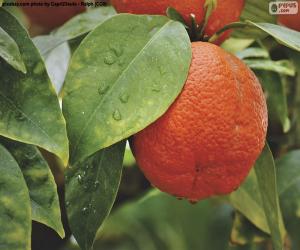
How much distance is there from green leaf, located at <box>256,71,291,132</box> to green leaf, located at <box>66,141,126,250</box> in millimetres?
341

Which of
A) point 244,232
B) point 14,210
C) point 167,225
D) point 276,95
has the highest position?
point 14,210

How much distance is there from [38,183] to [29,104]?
0.26 ft

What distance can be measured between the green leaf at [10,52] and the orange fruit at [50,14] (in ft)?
1.27

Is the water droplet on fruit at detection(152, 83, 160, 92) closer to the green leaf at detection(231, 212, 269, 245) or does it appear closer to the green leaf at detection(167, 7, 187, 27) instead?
the green leaf at detection(167, 7, 187, 27)

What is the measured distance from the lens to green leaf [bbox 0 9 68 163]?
59 cm

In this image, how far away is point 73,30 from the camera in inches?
34.8

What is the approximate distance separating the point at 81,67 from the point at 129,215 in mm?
943

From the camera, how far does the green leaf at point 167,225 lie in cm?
129

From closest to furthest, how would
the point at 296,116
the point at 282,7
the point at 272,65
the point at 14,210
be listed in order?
the point at 14,210, the point at 282,7, the point at 272,65, the point at 296,116

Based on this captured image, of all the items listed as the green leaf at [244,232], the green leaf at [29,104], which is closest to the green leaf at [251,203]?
the green leaf at [244,232]

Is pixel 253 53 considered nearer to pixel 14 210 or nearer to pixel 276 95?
pixel 276 95

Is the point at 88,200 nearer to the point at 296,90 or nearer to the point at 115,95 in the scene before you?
the point at 115,95

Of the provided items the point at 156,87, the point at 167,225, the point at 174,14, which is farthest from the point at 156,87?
the point at 167,225

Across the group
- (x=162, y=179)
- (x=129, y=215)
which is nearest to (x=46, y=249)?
(x=129, y=215)
